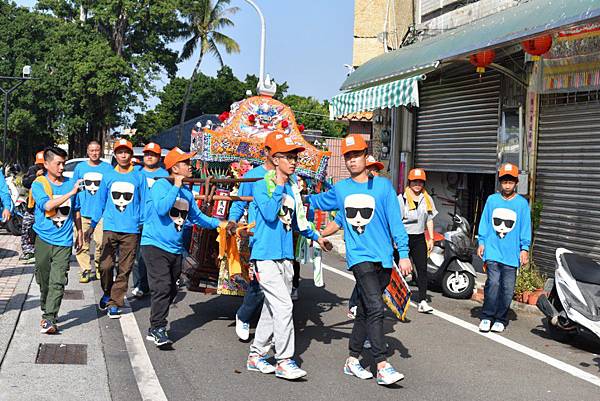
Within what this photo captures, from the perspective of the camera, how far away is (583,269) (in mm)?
7672

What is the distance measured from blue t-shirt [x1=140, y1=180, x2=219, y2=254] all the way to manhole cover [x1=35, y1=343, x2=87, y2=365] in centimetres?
114

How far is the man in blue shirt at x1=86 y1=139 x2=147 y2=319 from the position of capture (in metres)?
8.30

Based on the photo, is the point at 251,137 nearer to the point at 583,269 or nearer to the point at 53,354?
the point at 53,354

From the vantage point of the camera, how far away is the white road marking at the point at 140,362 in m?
5.71

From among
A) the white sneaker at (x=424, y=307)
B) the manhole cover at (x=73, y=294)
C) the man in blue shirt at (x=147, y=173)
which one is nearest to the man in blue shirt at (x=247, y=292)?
the man in blue shirt at (x=147, y=173)

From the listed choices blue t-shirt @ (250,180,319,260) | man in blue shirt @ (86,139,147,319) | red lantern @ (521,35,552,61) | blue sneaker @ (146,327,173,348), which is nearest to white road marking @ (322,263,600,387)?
blue t-shirt @ (250,180,319,260)

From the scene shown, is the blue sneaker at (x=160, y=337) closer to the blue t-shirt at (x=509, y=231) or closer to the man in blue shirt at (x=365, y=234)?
the man in blue shirt at (x=365, y=234)

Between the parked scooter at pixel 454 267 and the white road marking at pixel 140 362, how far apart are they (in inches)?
177

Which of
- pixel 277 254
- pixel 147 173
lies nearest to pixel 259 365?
pixel 277 254

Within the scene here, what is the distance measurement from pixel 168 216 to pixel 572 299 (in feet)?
13.3

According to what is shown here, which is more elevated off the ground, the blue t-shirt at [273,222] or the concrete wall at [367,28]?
the concrete wall at [367,28]

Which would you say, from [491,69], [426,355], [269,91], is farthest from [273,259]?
[491,69]

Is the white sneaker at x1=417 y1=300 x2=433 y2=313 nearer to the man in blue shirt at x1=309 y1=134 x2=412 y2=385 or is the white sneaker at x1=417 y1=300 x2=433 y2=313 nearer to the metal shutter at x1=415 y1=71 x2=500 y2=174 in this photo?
the man in blue shirt at x1=309 y1=134 x2=412 y2=385

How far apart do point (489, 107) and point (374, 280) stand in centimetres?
863
